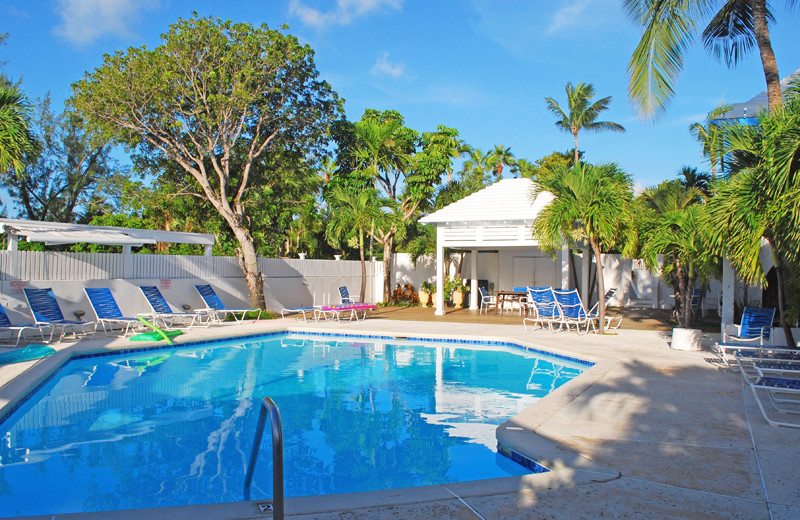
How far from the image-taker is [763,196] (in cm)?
734

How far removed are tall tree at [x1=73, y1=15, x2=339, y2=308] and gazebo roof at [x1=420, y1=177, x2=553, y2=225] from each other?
5.17 metres

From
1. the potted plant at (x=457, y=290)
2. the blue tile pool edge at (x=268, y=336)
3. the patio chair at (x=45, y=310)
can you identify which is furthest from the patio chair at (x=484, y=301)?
the patio chair at (x=45, y=310)

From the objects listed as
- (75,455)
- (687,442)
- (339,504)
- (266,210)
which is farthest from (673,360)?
(266,210)

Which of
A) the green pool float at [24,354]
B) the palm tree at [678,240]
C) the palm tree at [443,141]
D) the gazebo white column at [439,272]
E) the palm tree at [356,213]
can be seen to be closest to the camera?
the green pool float at [24,354]

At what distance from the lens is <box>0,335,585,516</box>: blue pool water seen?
4961 millimetres

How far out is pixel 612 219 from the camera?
40.5 ft

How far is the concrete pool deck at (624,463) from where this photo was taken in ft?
11.5

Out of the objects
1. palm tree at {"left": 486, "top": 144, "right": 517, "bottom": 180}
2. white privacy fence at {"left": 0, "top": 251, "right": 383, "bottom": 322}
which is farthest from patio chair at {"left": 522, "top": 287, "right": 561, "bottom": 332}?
palm tree at {"left": 486, "top": 144, "right": 517, "bottom": 180}

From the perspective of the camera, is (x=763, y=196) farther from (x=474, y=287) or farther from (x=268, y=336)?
(x=474, y=287)

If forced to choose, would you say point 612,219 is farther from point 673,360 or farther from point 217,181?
point 217,181

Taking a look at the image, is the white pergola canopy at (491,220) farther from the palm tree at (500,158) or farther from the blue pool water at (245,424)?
the palm tree at (500,158)

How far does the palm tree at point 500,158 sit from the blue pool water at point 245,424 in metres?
27.8

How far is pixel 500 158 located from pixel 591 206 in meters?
26.6

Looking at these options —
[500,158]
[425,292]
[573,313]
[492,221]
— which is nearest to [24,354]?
[573,313]
